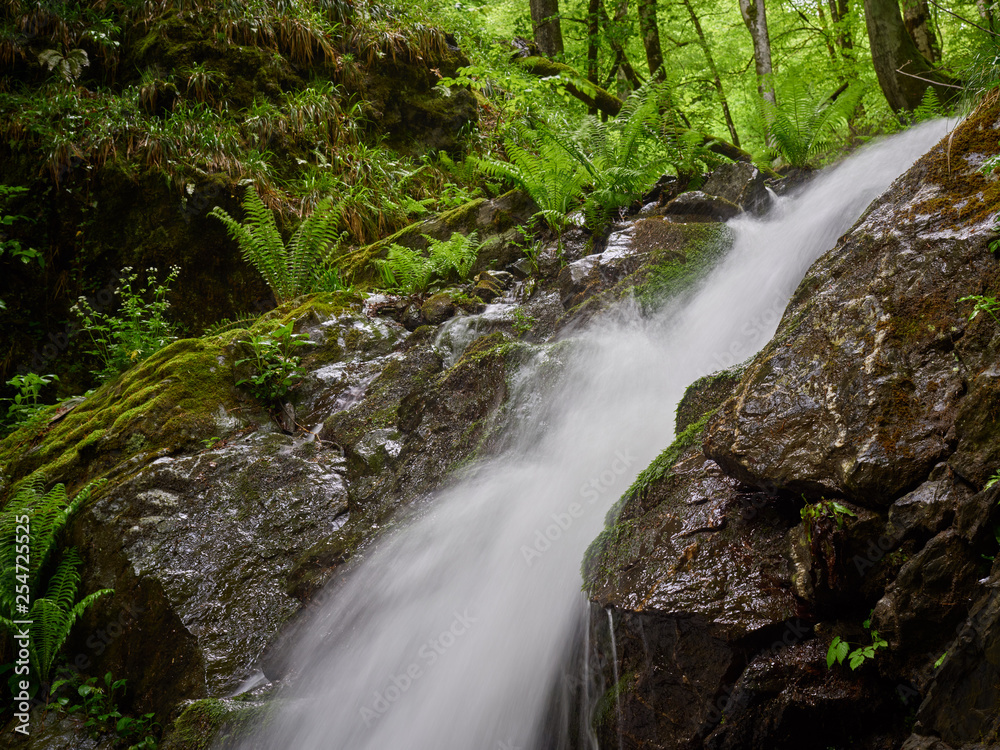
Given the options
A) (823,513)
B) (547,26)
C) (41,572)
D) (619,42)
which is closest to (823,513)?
(823,513)

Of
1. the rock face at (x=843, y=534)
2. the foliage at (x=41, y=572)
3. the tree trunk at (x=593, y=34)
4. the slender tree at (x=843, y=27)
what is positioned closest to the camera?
the rock face at (x=843, y=534)

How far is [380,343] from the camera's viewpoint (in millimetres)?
5672

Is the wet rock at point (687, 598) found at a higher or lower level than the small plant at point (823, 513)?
lower

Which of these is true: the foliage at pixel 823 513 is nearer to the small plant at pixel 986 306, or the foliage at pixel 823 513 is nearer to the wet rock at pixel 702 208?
the small plant at pixel 986 306

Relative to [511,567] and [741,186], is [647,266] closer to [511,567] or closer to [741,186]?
[741,186]

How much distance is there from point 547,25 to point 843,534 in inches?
457

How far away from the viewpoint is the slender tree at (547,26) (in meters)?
11.0

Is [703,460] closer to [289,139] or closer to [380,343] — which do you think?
[380,343]

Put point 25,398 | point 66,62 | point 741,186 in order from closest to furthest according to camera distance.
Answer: point 741,186, point 25,398, point 66,62

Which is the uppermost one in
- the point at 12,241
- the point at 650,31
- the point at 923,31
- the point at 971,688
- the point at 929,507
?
the point at 650,31

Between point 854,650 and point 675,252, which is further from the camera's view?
point 675,252

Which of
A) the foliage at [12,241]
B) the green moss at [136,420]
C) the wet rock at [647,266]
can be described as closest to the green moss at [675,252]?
the wet rock at [647,266]

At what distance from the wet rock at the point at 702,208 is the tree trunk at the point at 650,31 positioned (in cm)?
670

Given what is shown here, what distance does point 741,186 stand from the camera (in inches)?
237
